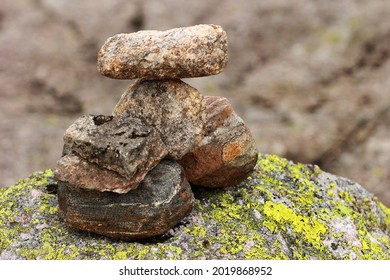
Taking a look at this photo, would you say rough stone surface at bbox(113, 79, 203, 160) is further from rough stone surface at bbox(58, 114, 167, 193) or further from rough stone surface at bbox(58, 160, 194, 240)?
rough stone surface at bbox(58, 160, 194, 240)

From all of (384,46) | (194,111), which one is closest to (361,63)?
(384,46)

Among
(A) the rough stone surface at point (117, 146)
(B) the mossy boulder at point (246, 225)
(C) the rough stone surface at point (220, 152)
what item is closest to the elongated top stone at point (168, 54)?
(A) the rough stone surface at point (117, 146)

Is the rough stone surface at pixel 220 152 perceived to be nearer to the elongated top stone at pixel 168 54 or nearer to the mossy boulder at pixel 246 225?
the mossy boulder at pixel 246 225

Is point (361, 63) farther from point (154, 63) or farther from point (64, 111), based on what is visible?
point (154, 63)

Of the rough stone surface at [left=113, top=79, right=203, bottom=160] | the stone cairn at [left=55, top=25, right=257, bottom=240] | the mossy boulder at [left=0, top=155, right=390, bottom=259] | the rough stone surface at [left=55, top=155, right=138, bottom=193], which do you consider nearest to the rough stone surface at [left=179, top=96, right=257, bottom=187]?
the stone cairn at [left=55, top=25, right=257, bottom=240]

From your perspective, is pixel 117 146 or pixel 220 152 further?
pixel 220 152

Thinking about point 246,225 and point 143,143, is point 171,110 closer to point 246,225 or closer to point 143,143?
point 143,143

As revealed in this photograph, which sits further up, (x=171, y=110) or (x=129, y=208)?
(x=171, y=110)

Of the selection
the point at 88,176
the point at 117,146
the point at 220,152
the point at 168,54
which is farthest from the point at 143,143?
the point at 220,152
